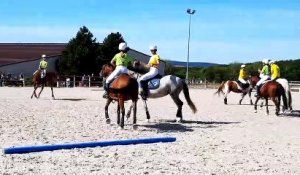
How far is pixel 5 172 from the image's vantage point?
786 centimetres

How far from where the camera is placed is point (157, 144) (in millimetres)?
11234

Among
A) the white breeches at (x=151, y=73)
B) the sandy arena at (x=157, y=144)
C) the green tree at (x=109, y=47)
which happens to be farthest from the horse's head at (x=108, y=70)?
the green tree at (x=109, y=47)

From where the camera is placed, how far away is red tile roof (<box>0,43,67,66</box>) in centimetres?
7605

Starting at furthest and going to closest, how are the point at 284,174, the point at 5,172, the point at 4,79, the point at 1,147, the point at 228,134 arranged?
the point at 4,79 < the point at 228,134 < the point at 1,147 < the point at 284,174 < the point at 5,172

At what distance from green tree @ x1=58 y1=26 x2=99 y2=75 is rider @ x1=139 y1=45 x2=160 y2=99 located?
43713 mm

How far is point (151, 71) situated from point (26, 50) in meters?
72.4

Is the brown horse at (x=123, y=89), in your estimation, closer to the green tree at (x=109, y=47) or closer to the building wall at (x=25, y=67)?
the green tree at (x=109, y=47)

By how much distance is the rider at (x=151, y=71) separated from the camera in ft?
50.4

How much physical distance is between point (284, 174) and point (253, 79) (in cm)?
1885

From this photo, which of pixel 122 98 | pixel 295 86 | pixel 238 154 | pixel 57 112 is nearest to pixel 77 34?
pixel 295 86

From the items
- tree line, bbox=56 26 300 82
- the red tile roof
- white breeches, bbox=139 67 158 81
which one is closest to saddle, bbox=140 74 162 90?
white breeches, bbox=139 67 158 81

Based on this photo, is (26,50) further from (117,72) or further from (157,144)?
(157,144)

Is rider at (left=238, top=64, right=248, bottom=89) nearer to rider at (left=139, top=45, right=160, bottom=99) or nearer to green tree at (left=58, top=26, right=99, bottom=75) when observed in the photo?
rider at (left=139, top=45, right=160, bottom=99)

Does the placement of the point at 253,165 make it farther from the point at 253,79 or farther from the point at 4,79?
the point at 4,79
